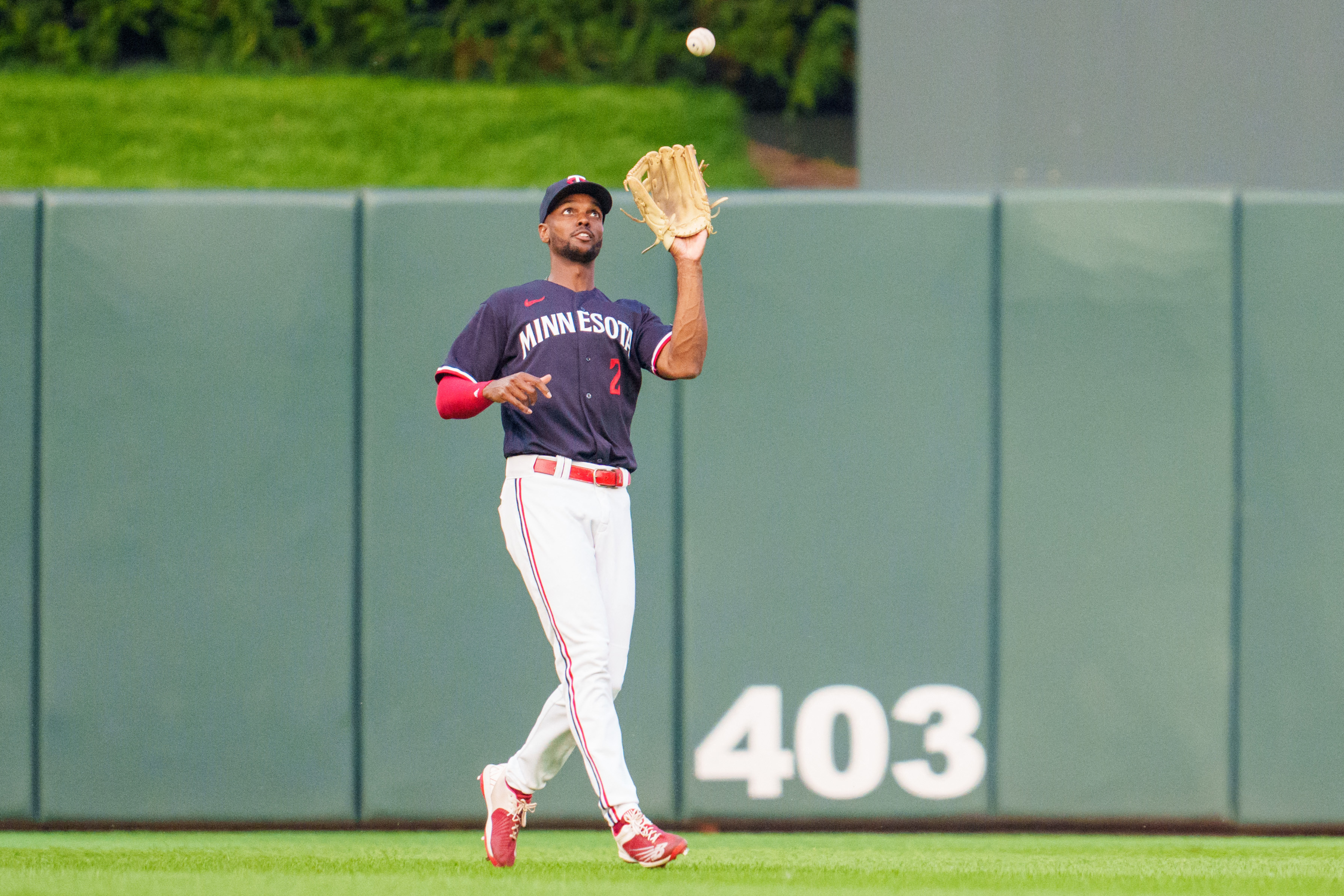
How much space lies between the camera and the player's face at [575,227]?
2.96 metres

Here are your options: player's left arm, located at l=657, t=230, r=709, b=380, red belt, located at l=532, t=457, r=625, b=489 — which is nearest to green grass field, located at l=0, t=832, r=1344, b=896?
red belt, located at l=532, t=457, r=625, b=489

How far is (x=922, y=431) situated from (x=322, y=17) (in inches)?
166

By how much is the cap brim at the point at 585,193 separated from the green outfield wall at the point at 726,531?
2.40 ft

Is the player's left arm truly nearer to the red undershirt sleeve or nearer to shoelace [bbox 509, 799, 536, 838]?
the red undershirt sleeve

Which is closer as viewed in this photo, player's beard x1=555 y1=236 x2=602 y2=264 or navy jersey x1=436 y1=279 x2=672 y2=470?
navy jersey x1=436 y1=279 x2=672 y2=470

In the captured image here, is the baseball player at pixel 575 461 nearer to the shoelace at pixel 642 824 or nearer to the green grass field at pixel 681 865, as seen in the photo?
the shoelace at pixel 642 824

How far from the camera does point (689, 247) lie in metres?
2.84

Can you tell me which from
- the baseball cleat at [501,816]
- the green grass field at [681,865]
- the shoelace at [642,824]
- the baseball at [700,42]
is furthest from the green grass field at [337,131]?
the shoelace at [642,824]

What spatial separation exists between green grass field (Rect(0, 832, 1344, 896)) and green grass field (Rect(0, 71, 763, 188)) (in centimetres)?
314

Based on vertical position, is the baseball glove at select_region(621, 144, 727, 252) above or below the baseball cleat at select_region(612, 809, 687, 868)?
above

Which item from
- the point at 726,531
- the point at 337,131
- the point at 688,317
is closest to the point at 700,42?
the point at 688,317

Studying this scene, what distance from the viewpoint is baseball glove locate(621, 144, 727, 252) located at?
2.85m

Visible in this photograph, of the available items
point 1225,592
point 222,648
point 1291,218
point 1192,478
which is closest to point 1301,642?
point 1225,592

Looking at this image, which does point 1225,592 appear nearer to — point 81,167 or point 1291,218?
point 1291,218
